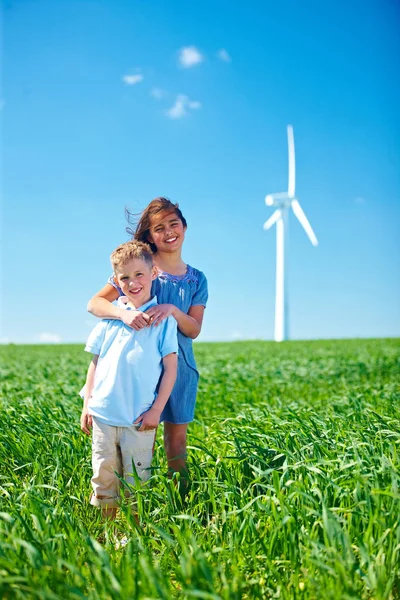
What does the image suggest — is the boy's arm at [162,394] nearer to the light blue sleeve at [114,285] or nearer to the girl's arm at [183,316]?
the girl's arm at [183,316]

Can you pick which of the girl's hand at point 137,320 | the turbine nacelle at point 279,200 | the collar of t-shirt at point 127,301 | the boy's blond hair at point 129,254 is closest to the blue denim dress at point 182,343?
the collar of t-shirt at point 127,301

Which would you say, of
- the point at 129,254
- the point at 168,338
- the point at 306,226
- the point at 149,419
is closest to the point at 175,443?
the point at 149,419

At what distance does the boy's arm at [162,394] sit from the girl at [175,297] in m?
0.34

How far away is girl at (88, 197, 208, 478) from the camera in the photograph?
425 cm

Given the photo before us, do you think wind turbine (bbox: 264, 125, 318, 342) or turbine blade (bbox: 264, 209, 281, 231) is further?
turbine blade (bbox: 264, 209, 281, 231)

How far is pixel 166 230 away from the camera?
4.36m

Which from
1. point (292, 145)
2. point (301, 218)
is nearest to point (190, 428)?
point (301, 218)

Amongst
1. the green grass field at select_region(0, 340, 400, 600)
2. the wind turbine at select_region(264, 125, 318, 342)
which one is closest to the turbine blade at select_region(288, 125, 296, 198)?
the wind turbine at select_region(264, 125, 318, 342)

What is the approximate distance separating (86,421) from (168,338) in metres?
0.90

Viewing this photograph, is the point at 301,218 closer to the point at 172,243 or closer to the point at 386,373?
the point at 386,373

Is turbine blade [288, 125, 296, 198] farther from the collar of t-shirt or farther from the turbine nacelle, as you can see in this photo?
the collar of t-shirt

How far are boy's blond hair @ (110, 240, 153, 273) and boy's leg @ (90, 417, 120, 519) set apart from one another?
1121mm

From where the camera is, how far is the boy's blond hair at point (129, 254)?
3902 millimetres

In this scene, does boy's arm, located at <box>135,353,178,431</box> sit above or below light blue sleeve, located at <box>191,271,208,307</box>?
below
